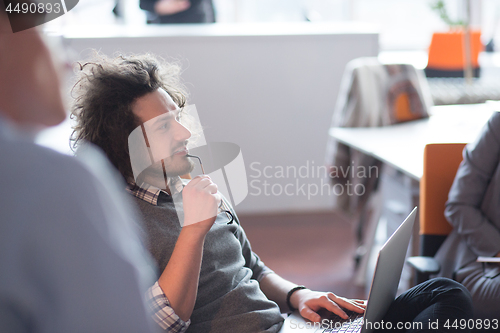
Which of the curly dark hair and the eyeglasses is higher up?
the curly dark hair

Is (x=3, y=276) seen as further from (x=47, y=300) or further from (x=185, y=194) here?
(x=185, y=194)

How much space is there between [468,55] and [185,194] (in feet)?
13.0

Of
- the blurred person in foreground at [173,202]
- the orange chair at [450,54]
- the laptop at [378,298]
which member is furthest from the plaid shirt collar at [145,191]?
the orange chair at [450,54]

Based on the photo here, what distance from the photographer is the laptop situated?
2.73ft

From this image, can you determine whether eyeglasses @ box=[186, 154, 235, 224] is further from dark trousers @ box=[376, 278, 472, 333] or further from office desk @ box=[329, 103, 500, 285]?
office desk @ box=[329, 103, 500, 285]

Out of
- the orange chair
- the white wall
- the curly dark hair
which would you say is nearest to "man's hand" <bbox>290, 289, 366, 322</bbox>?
the curly dark hair

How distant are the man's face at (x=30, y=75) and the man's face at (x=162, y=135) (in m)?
0.50

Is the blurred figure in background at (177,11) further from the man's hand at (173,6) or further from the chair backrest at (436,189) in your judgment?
the chair backrest at (436,189)

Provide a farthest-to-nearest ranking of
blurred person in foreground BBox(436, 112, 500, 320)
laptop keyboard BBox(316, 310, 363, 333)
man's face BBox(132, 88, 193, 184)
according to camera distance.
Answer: blurred person in foreground BBox(436, 112, 500, 320) < laptop keyboard BBox(316, 310, 363, 333) < man's face BBox(132, 88, 193, 184)

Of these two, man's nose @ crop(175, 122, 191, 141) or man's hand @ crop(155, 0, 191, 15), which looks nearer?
man's nose @ crop(175, 122, 191, 141)

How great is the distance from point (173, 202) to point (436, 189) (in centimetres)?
93

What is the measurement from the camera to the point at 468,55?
407 cm

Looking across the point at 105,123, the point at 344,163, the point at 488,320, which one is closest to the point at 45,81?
the point at 105,123

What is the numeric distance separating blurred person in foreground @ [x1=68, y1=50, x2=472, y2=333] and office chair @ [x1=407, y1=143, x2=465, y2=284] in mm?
494
